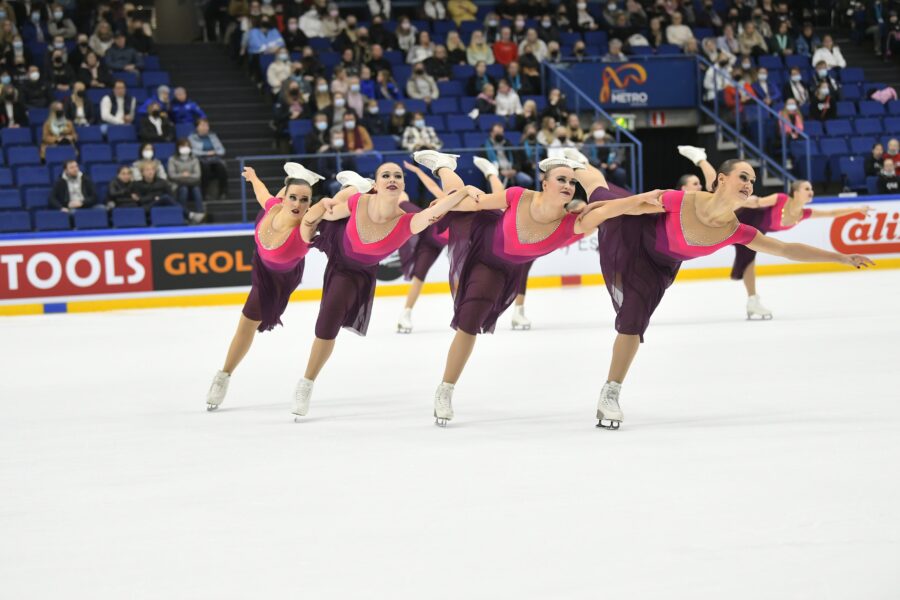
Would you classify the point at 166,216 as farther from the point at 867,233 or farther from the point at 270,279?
the point at 867,233

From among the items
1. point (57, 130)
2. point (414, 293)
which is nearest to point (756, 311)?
point (414, 293)

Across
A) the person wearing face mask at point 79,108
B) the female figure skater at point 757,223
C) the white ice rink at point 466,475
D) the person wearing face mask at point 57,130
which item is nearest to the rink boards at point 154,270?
the person wearing face mask at point 57,130

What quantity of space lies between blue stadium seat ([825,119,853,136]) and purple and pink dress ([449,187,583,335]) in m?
14.1

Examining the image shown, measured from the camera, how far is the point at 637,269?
6.71m

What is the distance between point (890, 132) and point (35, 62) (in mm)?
13686

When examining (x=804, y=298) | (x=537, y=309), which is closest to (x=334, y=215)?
(x=537, y=309)

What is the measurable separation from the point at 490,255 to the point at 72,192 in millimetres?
9774

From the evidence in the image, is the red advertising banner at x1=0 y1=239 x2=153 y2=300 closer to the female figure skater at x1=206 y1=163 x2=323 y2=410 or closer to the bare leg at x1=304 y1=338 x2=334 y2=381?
the female figure skater at x1=206 y1=163 x2=323 y2=410

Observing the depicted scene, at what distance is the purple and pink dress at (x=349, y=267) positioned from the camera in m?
7.12

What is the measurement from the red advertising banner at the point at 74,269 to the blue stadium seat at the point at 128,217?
0.44 meters

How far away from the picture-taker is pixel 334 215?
7.20m

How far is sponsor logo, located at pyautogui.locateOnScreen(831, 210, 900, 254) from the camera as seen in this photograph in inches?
656

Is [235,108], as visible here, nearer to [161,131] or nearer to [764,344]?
[161,131]

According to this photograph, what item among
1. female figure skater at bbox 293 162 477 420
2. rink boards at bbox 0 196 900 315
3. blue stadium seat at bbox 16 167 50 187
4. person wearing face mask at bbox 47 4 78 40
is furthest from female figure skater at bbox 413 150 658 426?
person wearing face mask at bbox 47 4 78 40
